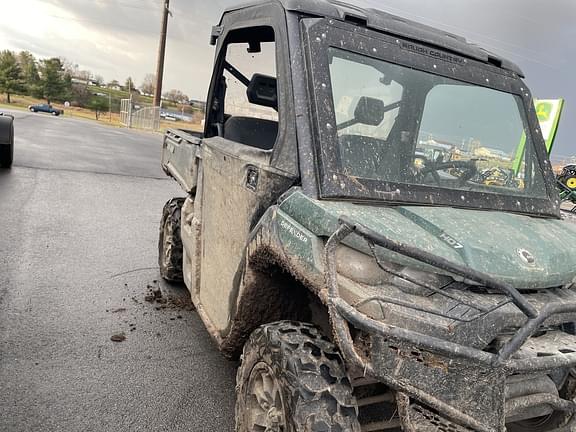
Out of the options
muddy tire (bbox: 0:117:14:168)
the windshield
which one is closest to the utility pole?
muddy tire (bbox: 0:117:14:168)

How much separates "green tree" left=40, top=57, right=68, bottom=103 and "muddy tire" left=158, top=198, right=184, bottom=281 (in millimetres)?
→ 77356

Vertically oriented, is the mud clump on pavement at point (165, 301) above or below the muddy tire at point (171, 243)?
below

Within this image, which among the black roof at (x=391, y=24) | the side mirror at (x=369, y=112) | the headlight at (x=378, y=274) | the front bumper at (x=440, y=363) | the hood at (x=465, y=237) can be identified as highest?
the black roof at (x=391, y=24)

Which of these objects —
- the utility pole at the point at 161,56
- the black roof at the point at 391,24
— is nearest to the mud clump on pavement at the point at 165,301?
the black roof at the point at 391,24

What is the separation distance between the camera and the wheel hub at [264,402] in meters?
2.15

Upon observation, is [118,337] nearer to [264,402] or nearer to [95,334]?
[95,334]

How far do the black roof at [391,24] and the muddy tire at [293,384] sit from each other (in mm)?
1635

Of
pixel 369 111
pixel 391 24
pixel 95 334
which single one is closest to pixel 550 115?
pixel 391 24

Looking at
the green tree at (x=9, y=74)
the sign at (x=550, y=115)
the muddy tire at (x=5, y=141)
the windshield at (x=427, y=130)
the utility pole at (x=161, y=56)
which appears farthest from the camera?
the green tree at (x=9, y=74)

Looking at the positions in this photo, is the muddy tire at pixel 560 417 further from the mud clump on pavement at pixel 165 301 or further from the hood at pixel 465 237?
the mud clump on pavement at pixel 165 301

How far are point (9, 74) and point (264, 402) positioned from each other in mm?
A: 83194

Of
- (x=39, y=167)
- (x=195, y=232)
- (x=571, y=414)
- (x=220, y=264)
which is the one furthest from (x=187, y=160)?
(x=39, y=167)

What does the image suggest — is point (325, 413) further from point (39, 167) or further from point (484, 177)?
point (39, 167)

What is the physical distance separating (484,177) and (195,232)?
2066 mm
